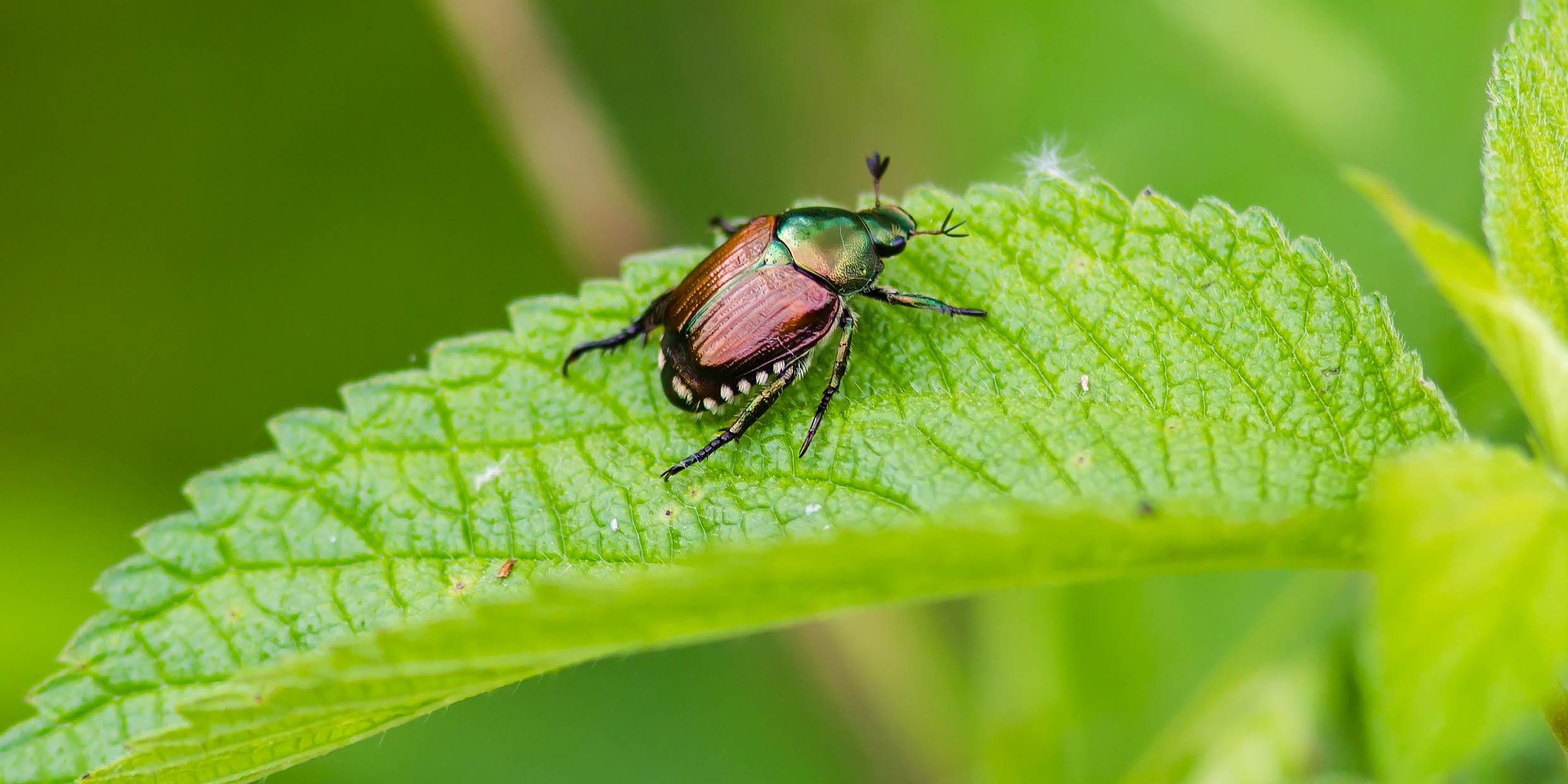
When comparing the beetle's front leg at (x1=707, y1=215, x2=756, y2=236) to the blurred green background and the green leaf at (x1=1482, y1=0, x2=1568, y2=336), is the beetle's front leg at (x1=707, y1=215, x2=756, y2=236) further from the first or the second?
the green leaf at (x1=1482, y1=0, x2=1568, y2=336)

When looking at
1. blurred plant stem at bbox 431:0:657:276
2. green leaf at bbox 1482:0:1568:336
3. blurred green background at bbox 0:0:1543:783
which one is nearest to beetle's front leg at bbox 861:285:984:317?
green leaf at bbox 1482:0:1568:336

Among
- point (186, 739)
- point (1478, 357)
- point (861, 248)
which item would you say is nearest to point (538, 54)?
point (861, 248)

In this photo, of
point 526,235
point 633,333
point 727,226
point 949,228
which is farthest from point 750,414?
point 526,235

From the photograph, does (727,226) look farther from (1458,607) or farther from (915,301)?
(1458,607)

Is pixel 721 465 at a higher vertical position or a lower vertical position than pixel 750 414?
lower

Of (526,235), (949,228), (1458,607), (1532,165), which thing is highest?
(526,235)

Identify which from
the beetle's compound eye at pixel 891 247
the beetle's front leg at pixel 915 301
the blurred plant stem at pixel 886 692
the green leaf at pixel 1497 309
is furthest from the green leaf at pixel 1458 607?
the blurred plant stem at pixel 886 692
